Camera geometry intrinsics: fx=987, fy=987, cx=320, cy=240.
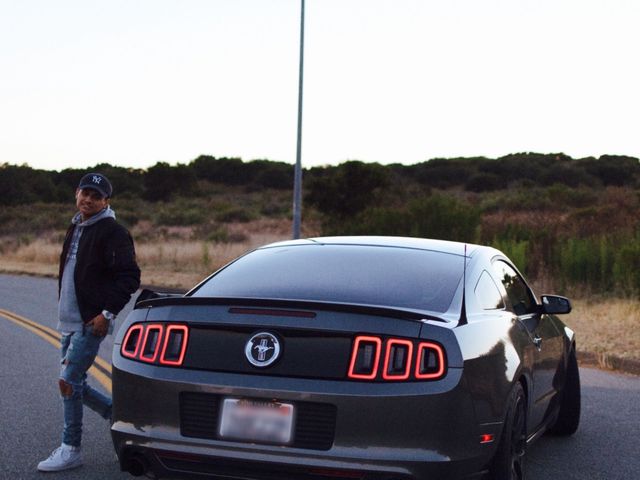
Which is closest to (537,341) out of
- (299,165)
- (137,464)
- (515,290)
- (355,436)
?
(515,290)

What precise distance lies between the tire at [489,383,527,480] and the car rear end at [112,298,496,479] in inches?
12.0

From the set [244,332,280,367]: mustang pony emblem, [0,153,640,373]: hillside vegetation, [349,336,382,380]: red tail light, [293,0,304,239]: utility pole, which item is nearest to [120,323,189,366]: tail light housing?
[244,332,280,367]: mustang pony emblem

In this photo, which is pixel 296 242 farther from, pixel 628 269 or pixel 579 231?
pixel 579 231

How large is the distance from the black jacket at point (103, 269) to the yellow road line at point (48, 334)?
268 cm

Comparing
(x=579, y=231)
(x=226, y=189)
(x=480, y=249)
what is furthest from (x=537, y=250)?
(x=226, y=189)

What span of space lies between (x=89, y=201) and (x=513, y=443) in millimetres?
2853

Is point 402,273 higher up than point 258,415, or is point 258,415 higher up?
point 402,273

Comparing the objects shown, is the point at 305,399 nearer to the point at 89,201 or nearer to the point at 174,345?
the point at 174,345

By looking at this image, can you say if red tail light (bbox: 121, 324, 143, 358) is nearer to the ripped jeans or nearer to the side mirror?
the ripped jeans

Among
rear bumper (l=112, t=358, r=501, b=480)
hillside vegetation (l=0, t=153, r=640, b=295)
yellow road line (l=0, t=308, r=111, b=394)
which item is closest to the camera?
rear bumper (l=112, t=358, r=501, b=480)

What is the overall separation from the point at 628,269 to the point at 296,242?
496 inches

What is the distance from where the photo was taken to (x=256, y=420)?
4.28 m

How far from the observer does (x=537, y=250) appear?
20.6 m

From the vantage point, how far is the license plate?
167 inches
